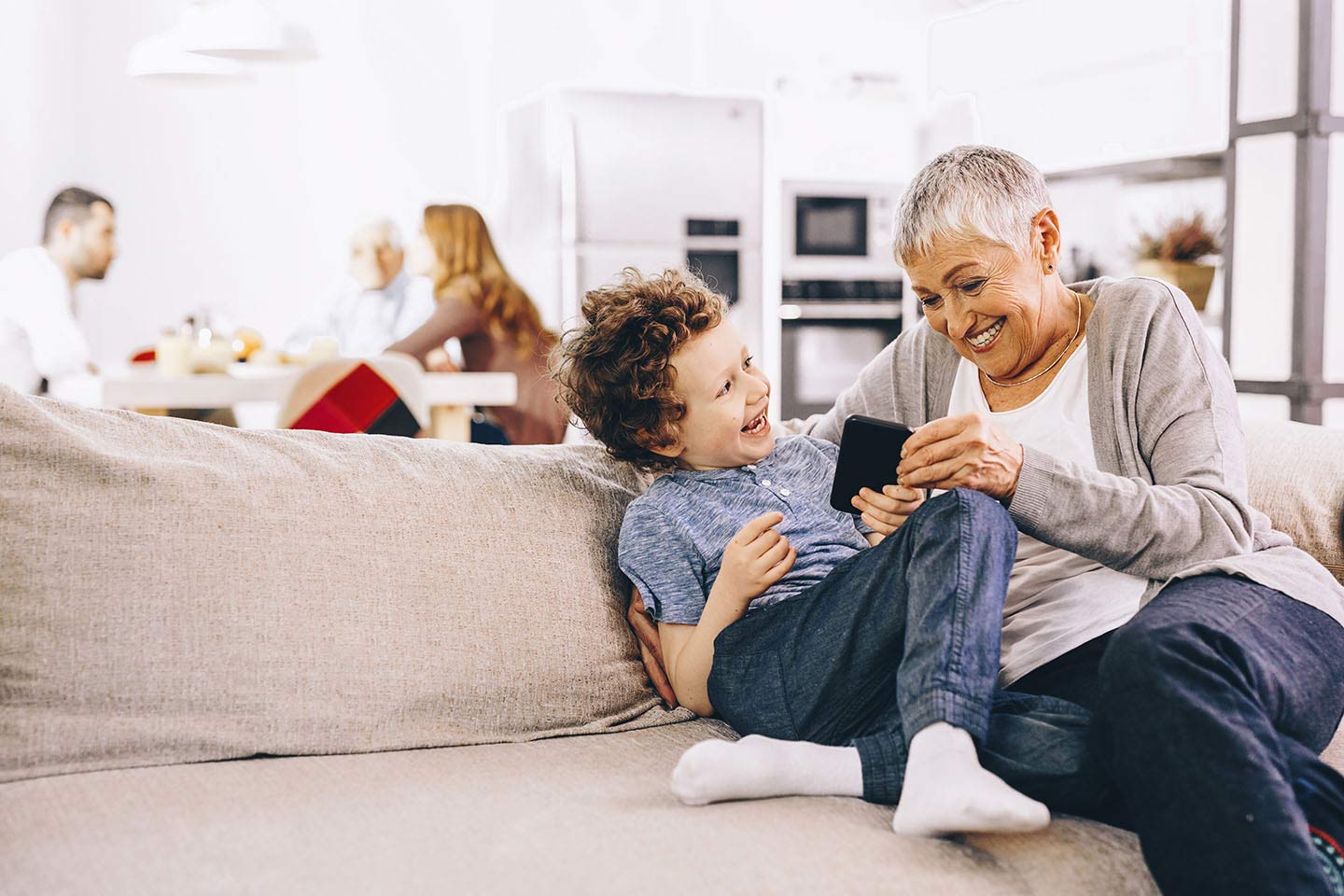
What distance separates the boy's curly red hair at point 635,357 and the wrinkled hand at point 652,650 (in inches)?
8.7

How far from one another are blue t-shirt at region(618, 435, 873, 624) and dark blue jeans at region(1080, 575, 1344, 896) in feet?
1.49

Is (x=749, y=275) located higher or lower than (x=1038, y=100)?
lower

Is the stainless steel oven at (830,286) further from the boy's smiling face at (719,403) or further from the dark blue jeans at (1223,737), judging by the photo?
the dark blue jeans at (1223,737)

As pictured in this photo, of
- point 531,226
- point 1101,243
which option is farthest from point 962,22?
point 531,226

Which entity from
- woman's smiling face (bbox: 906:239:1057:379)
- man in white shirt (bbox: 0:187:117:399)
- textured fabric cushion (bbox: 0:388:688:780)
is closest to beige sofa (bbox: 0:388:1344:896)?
textured fabric cushion (bbox: 0:388:688:780)

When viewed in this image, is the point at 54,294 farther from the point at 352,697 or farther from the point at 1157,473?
the point at 1157,473

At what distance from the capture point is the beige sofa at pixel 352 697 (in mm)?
1121

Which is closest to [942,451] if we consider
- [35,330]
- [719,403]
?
[719,403]

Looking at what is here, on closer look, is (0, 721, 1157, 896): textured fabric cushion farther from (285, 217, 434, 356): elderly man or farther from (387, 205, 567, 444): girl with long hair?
(285, 217, 434, 356): elderly man

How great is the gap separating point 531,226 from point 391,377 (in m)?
2.30

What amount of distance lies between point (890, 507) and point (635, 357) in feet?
1.32

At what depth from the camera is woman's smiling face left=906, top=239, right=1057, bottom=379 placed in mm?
1530

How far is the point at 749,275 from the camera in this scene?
5863mm

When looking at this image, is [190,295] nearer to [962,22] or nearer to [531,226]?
[531,226]
